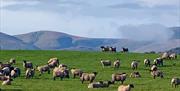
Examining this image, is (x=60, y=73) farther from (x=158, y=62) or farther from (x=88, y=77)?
(x=158, y=62)

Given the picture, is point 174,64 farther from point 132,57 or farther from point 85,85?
point 85,85

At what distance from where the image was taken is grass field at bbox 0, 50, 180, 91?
46.8 metres

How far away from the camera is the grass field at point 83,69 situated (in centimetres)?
4681

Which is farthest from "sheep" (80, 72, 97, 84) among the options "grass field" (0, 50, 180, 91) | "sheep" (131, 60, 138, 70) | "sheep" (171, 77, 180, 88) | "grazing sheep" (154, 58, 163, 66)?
"grazing sheep" (154, 58, 163, 66)

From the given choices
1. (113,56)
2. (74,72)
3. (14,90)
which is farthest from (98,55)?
(14,90)

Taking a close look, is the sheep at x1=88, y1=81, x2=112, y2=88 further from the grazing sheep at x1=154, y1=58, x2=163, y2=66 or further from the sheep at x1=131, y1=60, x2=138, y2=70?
the grazing sheep at x1=154, y1=58, x2=163, y2=66

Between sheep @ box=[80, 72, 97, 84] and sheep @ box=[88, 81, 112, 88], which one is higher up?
sheep @ box=[80, 72, 97, 84]

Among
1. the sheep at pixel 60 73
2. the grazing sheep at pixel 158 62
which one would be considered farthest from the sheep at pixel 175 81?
the grazing sheep at pixel 158 62

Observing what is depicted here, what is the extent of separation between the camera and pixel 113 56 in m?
86.1

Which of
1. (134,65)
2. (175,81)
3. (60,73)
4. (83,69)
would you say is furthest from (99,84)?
(134,65)

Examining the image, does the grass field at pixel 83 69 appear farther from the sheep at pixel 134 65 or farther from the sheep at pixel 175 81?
the sheep at pixel 134 65

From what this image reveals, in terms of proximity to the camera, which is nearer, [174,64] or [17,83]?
[17,83]

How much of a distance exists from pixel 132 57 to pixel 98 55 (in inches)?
270

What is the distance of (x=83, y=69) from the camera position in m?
66.9
